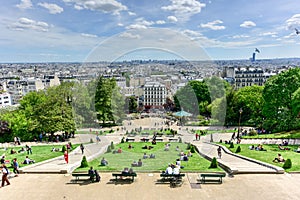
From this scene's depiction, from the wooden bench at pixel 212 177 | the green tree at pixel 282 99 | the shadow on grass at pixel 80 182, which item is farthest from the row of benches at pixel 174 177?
the green tree at pixel 282 99

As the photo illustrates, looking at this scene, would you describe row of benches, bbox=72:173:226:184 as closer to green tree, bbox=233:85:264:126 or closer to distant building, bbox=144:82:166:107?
distant building, bbox=144:82:166:107

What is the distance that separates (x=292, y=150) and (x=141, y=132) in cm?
1939

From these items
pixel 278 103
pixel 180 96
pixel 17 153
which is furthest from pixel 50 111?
pixel 278 103

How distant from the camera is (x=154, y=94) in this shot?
30.1m

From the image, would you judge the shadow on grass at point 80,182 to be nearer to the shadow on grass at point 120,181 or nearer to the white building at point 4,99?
the shadow on grass at point 120,181

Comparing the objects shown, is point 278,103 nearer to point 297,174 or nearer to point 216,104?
point 216,104

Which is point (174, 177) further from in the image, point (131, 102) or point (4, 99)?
point (4, 99)

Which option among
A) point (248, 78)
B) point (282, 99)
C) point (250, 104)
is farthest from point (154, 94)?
point (248, 78)

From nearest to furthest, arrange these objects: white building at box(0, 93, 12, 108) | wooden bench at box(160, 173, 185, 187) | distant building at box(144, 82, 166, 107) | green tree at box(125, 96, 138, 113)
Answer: wooden bench at box(160, 173, 185, 187) < distant building at box(144, 82, 166, 107) < green tree at box(125, 96, 138, 113) < white building at box(0, 93, 12, 108)

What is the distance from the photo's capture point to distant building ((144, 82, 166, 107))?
28958mm

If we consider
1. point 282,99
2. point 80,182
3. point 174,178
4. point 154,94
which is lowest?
point 80,182

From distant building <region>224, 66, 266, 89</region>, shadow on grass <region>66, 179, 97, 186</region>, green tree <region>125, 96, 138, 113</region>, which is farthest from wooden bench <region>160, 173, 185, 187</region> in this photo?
distant building <region>224, 66, 266, 89</region>

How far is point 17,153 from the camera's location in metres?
24.2

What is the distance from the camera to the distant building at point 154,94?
2896cm
